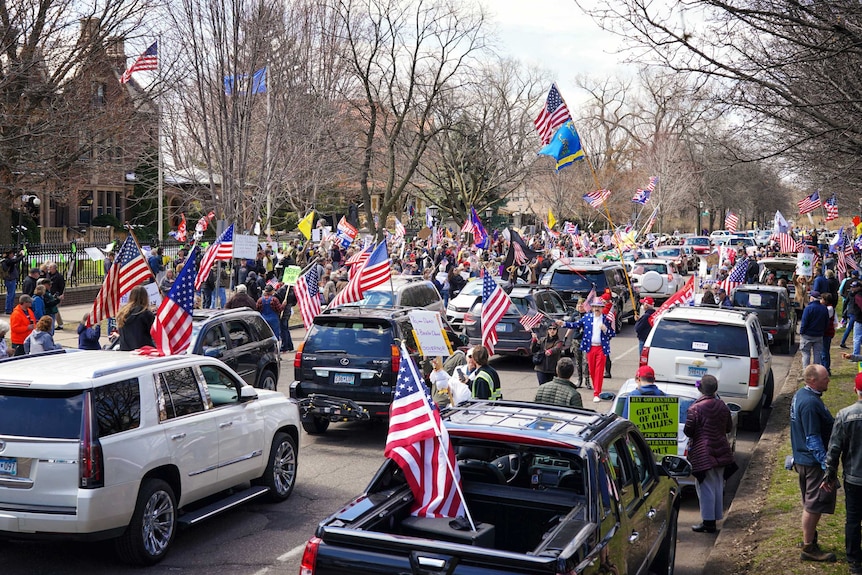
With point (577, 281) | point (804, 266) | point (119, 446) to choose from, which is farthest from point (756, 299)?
point (119, 446)

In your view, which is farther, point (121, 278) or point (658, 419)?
point (121, 278)

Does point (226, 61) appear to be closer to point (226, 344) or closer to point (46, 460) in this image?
point (226, 344)

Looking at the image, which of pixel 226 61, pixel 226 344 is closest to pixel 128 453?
pixel 226 344

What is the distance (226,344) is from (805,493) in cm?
898

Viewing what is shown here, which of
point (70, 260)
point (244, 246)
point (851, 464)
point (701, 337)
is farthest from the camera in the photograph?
point (70, 260)

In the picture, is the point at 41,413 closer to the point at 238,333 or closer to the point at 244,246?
the point at 238,333

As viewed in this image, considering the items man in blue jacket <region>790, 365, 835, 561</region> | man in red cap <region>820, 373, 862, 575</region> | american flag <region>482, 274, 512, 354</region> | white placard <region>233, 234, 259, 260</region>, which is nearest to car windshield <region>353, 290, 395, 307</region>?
white placard <region>233, 234, 259, 260</region>

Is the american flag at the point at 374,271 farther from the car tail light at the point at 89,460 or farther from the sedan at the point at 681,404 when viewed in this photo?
the car tail light at the point at 89,460

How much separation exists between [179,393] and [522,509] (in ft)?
12.6

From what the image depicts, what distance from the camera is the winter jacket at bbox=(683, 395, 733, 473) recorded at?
8859 millimetres

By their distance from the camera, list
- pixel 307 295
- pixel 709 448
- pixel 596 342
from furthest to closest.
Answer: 1. pixel 307 295
2. pixel 596 342
3. pixel 709 448

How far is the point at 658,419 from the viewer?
370 inches

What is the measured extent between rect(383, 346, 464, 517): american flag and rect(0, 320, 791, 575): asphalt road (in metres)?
2.72

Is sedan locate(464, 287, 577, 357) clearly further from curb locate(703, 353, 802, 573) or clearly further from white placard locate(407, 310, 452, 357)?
white placard locate(407, 310, 452, 357)
